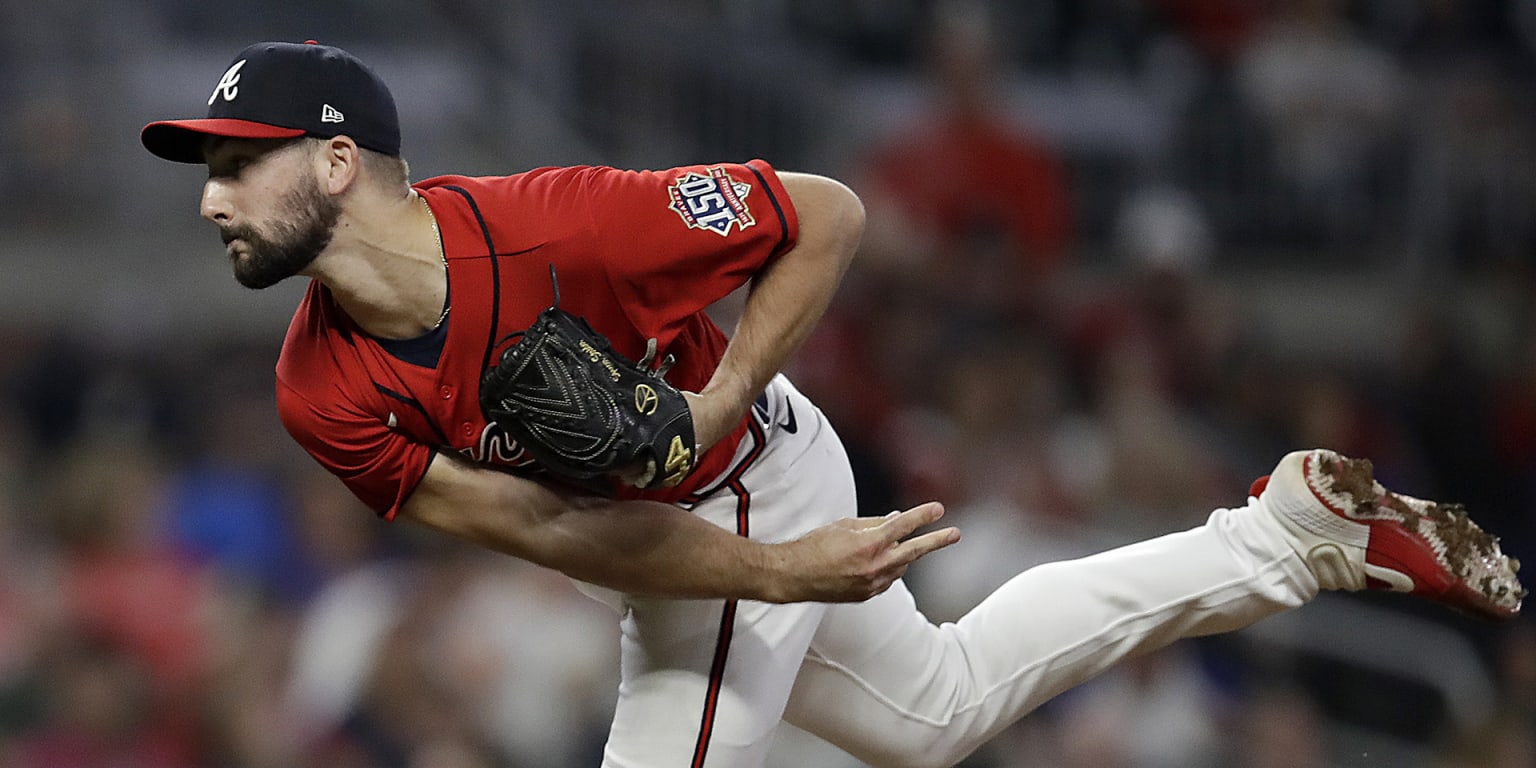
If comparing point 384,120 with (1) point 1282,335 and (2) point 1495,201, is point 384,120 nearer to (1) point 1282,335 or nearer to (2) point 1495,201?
(1) point 1282,335

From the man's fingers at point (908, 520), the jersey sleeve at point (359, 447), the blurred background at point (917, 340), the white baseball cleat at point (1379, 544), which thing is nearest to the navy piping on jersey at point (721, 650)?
the man's fingers at point (908, 520)

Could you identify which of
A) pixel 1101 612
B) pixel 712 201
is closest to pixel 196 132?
pixel 712 201

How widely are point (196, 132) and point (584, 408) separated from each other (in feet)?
2.36

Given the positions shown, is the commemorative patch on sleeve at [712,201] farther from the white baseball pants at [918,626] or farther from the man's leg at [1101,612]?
the man's leg at [1101,612]

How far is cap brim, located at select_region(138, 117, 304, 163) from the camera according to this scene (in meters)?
2.68

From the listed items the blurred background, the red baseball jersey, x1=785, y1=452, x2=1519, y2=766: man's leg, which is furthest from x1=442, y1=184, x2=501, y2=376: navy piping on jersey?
the blurred background

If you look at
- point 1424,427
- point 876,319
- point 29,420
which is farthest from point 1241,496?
point 29,420

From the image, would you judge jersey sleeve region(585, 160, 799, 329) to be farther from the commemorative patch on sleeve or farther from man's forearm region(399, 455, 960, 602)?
man's forearm region(399, 455, 960, 602)

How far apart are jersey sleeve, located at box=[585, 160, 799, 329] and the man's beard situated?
1.43ft

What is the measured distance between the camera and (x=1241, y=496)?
594cm

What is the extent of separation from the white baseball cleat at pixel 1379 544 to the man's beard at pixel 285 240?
5.69 feet

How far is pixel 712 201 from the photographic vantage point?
117 inches

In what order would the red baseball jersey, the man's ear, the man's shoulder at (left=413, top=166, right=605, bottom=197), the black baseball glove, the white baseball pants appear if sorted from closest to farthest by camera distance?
the black baseball glove, the man's ear, the red baseball jersey, the man's shoulder at (left=413, top=166, right=605, bottom=197), the white baseball pants

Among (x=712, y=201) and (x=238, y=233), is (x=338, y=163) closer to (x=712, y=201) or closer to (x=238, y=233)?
(x=238, y=233)
